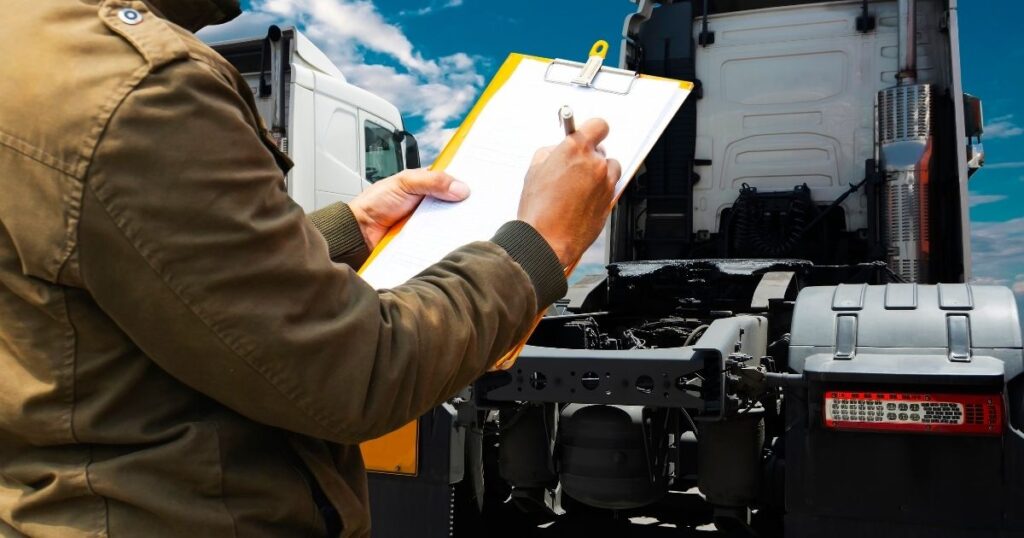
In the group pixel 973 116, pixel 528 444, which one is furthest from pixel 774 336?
pixel 973 116

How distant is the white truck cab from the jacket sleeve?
7664mm

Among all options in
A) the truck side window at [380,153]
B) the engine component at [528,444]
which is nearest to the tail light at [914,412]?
the engine component at [528,444]

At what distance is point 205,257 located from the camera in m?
0.87

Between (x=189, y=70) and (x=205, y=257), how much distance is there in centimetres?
20

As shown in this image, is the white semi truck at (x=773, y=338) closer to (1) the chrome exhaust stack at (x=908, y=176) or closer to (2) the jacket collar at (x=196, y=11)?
(1) the chrome exhaust stack at (x=908, y=176)

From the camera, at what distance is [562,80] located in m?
1.56

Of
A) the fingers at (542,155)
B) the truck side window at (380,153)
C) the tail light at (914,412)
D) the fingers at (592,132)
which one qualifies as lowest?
the tail light at (914,412)

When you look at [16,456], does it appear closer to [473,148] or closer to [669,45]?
[473,148]

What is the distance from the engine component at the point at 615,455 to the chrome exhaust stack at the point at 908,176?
240 centimetres

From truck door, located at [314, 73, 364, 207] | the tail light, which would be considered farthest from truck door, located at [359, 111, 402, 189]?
the tail light

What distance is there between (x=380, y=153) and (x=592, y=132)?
9181 millimetres

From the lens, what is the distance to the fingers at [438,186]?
1393 mm

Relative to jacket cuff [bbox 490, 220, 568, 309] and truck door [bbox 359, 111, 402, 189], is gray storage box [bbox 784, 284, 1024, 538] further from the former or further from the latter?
truck door [bbox 359, 111, 402, 189]

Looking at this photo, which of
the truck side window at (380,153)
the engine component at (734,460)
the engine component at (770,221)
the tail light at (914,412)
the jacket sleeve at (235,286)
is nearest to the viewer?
the jacket sleeve at (235,286)
